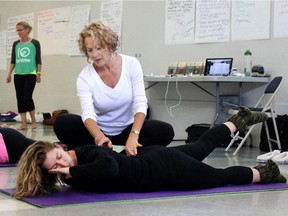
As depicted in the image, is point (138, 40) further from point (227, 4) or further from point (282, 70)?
point (282, 70)

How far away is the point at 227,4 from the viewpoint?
20.1ft

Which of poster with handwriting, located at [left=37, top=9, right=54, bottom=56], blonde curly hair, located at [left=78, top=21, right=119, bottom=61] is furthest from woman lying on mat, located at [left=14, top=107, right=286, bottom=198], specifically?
poster with handwriting, located at [left=37, top=9, right=54, bottom=56]

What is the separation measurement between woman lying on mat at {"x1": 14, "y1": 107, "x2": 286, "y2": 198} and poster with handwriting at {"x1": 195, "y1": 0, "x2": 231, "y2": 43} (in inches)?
132

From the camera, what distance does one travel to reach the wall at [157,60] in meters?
5.77

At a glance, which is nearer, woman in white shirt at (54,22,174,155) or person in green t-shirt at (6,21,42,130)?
woman in white shirt at (54,22,174,155)

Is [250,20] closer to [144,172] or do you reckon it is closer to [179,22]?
[179,22]

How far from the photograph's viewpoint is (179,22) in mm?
6715

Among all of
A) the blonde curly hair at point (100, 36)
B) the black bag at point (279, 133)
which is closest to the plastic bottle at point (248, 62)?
the black bag at point (279, 133)

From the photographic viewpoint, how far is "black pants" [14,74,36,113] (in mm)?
7074

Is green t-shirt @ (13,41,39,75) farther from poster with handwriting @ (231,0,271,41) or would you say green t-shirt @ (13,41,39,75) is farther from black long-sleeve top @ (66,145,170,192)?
black long-sleeve top @ (66,145,170,192)

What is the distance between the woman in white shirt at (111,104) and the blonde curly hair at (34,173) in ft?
1.81

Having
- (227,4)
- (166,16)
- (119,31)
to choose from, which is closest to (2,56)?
(119,31)

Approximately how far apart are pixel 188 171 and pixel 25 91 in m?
4.76

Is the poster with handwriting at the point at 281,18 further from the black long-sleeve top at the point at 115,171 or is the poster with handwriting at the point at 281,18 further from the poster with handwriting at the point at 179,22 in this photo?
the black long-sleeve top at the point at 115,171
